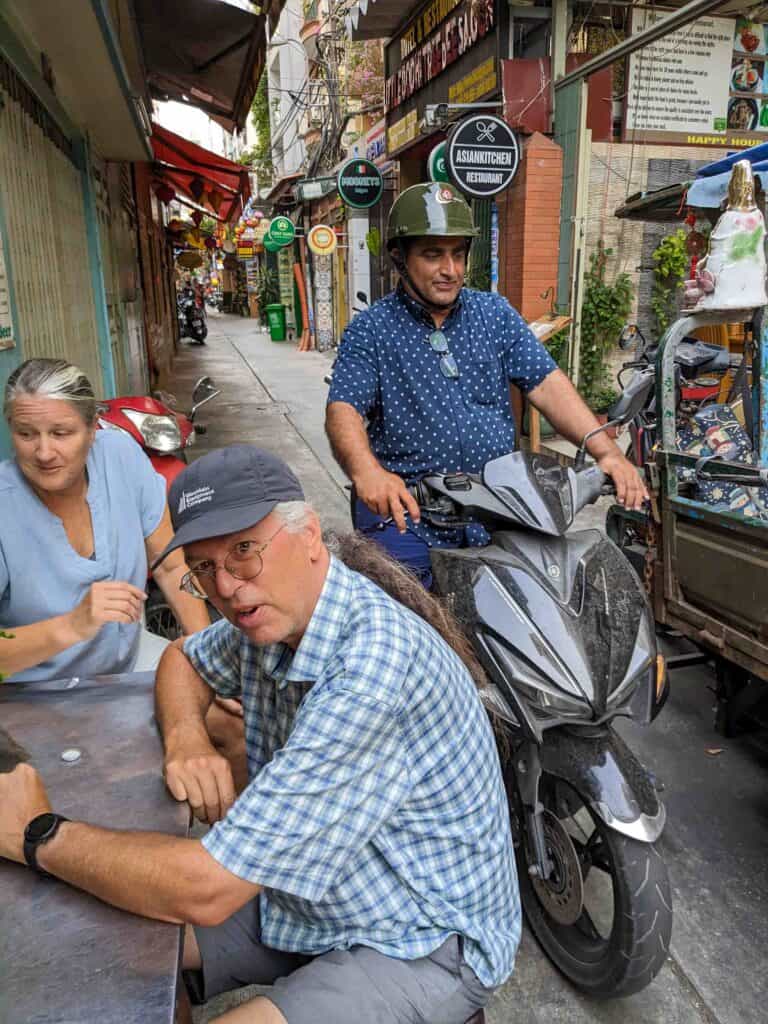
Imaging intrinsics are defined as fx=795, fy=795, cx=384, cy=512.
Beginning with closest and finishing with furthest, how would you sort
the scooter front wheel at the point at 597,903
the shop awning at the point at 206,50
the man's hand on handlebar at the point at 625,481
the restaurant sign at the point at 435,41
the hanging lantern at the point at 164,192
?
1. the scooter front wheel at the point at 597,903
2. the man's hand on handlebar at the point at 625,481
3. the shop awning at the point at 206,50
4. the restaurant sign at the point at 435,41
5. the hanging lantern at the point at 164,192

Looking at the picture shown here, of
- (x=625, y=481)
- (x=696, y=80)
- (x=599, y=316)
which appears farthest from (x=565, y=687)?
(x=696, y=80)

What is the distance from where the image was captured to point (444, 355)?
2.60 metres

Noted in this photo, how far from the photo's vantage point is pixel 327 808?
3.72 feet

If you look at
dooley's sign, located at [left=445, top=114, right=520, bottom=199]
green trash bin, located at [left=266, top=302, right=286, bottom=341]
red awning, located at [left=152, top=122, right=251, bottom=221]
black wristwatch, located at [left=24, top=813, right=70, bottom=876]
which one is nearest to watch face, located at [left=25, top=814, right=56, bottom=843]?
black wristwatch, located at [left=24, top=813, right=70, bottom=876]

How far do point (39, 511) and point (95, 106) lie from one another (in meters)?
5.15

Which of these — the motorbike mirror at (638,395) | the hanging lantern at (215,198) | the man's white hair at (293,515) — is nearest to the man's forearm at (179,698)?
the man's white hair at (293,515)

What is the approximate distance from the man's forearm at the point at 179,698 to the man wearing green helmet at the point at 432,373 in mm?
894

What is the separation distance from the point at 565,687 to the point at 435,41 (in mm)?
10359

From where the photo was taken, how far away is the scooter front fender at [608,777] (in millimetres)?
1867

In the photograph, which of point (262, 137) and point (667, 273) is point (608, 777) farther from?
point (262, 137)

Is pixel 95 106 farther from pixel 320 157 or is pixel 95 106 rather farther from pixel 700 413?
pixel 320 157

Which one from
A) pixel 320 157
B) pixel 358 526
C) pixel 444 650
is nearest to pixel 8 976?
pixel 444 650

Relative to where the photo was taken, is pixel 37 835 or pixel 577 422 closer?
pixel 37 835

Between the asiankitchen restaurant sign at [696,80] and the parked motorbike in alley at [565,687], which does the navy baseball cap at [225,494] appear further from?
the asiankitchen restaurant sign at [696,80]
